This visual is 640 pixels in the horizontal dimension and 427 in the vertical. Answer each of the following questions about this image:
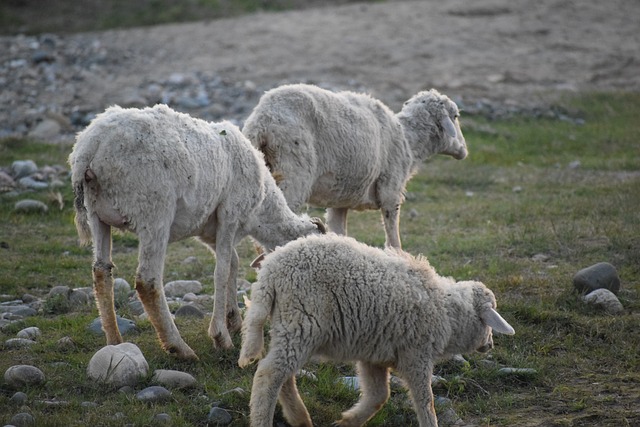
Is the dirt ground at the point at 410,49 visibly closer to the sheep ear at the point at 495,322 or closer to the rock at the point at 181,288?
the rock at the point at 181,288

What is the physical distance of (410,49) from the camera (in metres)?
23.3

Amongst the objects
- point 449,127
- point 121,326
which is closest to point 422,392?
point 121,326

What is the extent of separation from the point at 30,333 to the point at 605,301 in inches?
205

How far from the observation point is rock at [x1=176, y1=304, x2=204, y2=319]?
842cm

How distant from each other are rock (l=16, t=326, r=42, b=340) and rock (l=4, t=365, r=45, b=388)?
105 centimetres

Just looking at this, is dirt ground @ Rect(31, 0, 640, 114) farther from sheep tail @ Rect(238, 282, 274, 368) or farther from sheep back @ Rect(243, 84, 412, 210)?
sheep tail @ Rect(238, 282, 274, 368)

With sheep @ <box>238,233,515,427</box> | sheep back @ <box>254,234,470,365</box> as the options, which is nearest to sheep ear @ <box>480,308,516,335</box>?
sheep @ <box>238,233,515,427</box>

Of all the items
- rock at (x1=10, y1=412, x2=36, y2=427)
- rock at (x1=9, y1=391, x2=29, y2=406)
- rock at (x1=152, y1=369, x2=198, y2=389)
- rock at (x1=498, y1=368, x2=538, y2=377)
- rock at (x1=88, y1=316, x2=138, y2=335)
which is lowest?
rock at (x1=498, y1=368, x2=538, y2=377)

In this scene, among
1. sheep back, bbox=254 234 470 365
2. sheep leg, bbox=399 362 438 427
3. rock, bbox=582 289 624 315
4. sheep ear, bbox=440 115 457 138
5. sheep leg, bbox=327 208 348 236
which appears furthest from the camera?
sheep ear, bbox=440 115 457 138

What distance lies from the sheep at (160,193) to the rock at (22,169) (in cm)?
607

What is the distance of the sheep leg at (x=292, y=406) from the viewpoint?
20.2 feet

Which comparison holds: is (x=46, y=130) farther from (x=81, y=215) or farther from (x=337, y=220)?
(x=81, y=215)

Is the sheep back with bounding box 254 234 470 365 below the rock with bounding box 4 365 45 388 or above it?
above

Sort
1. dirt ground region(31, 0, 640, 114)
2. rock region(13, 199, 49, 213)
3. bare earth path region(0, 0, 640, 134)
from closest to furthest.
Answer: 1. rock region(13, 199, 49, 213)
2. bare earth path region(0, 0, 640, 134)
3. dirt ground region(31, 0, 640, 114)
